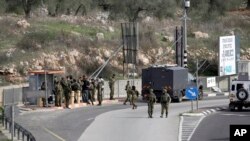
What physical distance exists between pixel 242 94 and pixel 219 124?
734 centimetres

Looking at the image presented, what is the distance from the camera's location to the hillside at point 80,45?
5552 centimetres

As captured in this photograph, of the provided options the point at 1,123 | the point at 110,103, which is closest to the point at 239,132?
the point at 1,123

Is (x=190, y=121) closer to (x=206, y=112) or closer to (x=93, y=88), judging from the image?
(x=206, y=112)

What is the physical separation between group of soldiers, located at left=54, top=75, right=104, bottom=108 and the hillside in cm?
887

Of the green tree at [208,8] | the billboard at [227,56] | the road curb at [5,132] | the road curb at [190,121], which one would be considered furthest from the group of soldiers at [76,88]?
the green tree at [208,8]

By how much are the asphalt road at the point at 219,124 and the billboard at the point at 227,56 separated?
1279cm

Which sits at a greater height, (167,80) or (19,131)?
(167,80)

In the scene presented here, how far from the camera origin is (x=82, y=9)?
3140 inches

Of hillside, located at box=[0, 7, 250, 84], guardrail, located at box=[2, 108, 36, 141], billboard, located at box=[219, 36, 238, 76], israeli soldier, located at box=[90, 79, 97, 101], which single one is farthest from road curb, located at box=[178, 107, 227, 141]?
hillside, located at box=[0, 7, 250, 84]

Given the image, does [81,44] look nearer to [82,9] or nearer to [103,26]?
[103,26]

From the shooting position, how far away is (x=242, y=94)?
41344 mm

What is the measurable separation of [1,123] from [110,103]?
557 inches

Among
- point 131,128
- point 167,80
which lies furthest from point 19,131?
point 167,80

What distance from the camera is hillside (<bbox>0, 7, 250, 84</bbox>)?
5552 centimetres
